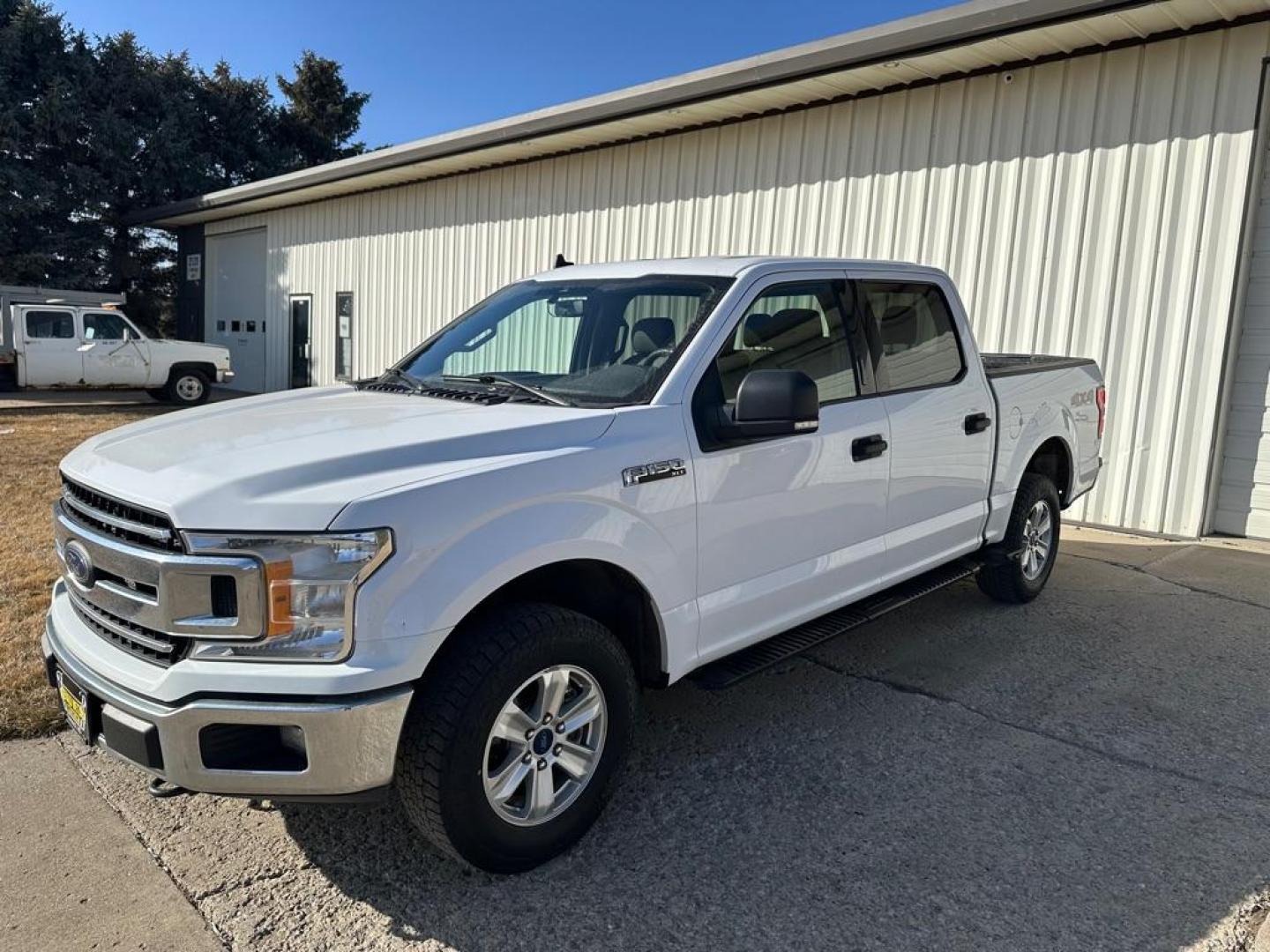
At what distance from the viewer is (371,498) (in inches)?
95.2

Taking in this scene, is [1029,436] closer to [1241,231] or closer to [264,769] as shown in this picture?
[1241,231]

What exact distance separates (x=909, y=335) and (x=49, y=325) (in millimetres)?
17064

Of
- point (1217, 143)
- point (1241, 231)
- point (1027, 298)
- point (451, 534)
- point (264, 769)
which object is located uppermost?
point (1217, 143)

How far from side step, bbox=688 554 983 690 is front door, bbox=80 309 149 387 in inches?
645

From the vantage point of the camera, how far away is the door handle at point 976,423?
4.72 meters

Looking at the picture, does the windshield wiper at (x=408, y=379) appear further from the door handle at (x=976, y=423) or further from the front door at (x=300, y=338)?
the front door at (x=300, y=338)

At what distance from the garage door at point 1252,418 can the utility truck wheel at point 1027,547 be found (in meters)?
2.98

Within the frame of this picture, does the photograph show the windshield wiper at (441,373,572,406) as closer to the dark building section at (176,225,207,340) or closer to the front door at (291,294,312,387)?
the front door at (291,294,312,387)

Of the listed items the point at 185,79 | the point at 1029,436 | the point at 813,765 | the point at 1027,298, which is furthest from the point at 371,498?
the point at 185,79

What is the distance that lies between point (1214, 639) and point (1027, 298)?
415 cm

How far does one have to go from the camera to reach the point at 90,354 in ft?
55.2

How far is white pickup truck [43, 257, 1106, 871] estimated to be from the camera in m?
2.40

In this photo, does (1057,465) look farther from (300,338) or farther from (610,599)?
(300,338)

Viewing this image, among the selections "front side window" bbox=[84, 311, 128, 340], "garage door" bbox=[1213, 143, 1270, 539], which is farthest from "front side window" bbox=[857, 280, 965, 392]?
"front side window" bbox=[84, 311, 128, 340]
